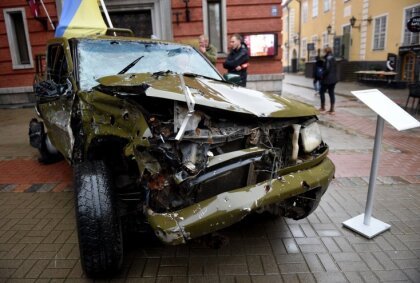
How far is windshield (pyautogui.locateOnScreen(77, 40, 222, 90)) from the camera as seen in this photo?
3.70 meters

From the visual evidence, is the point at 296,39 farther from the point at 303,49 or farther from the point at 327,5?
the point at 327,5

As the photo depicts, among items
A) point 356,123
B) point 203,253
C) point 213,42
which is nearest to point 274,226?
point 203,253

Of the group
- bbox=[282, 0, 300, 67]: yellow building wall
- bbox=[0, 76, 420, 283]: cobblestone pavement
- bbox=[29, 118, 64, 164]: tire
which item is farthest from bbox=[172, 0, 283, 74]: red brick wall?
bbox=[282, 0, 300, 67]: yellow building wall

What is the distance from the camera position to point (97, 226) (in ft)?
8.35

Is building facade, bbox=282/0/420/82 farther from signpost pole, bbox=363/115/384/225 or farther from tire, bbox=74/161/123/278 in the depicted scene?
tire, bbox=74/161/123/278

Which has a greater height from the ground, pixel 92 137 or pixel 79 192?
pixel 92 137

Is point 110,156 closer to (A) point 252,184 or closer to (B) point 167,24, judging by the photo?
(A) point 252,184

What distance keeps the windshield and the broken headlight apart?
1550mm

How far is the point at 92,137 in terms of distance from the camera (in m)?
3.06

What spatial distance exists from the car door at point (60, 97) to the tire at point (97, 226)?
971 millimetres

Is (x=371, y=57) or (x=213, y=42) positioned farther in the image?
(x=371, y=57)

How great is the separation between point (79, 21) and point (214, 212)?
582 cm

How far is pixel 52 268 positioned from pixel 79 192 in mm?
836

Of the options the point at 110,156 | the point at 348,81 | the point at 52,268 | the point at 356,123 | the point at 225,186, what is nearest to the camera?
the point at 225,186
